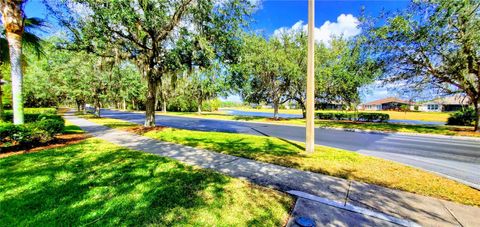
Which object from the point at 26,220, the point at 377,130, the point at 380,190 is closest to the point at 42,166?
the point at 26,220

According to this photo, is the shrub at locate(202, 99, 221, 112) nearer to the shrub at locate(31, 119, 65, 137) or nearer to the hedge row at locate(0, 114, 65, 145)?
the shrub at locate(31, 119, 65, 137)

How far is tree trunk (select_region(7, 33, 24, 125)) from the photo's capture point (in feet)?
22.5

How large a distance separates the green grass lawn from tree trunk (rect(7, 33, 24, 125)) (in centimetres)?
272

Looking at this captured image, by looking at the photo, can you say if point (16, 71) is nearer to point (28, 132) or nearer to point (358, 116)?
point (28, 132)

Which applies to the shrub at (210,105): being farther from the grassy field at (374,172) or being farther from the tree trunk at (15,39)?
the grassy field at (374,172)

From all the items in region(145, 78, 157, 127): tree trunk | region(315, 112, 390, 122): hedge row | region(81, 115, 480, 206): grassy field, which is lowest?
region(81, 115, 480, 206): grassy field

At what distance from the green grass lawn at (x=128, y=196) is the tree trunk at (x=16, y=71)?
8.91 feet

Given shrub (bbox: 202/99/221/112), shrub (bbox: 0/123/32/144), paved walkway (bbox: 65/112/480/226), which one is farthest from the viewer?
shrub (bbox: 202/99/221/112)

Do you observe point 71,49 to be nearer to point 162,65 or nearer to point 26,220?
point 162,65

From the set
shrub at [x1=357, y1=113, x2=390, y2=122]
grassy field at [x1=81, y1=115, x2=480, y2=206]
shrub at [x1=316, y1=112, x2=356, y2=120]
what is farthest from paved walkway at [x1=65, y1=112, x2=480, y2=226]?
shrub at [x1=316, y1=112, x2=356, y2=120]

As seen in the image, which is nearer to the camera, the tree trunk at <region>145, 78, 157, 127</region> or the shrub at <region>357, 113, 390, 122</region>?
the tree trunk at <region>145, 78, 157, 127</region>

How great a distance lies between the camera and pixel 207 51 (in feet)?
32.3

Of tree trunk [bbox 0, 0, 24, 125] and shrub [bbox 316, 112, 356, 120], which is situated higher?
tree trunk [bbox 0, 0, 24, 125]

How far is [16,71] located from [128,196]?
7.31 metres
